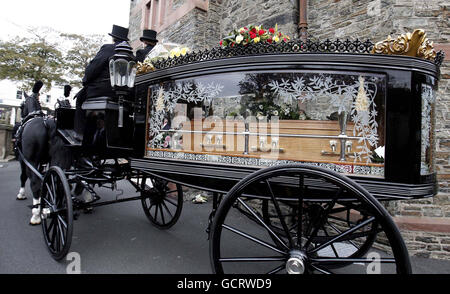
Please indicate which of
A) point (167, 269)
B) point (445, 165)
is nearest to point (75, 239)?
point (167, 269)

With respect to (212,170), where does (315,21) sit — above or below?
above

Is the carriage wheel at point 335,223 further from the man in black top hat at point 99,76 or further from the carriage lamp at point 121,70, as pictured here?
the man in black top hat at point 99,76

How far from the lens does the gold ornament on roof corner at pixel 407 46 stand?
5.93 feet

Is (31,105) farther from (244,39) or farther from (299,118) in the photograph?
(299,118)

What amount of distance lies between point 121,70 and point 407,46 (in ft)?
8.12

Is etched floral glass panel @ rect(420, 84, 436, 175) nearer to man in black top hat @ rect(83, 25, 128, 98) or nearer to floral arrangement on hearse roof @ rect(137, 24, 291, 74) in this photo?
floral arrangement on hearse roof @ rect(137, 24, 291, 74)

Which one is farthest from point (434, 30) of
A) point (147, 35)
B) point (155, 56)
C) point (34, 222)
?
point (34, 222)

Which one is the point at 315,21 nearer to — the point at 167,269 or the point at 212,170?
the point at 212,170

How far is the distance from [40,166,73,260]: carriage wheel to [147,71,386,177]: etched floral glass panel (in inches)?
44.2

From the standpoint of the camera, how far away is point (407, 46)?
1.81 meters

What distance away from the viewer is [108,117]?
3.01 meters

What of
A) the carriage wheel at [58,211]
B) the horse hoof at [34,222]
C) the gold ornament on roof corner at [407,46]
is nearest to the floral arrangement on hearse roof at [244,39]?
the gold ornament on roof corner at [407,46]
